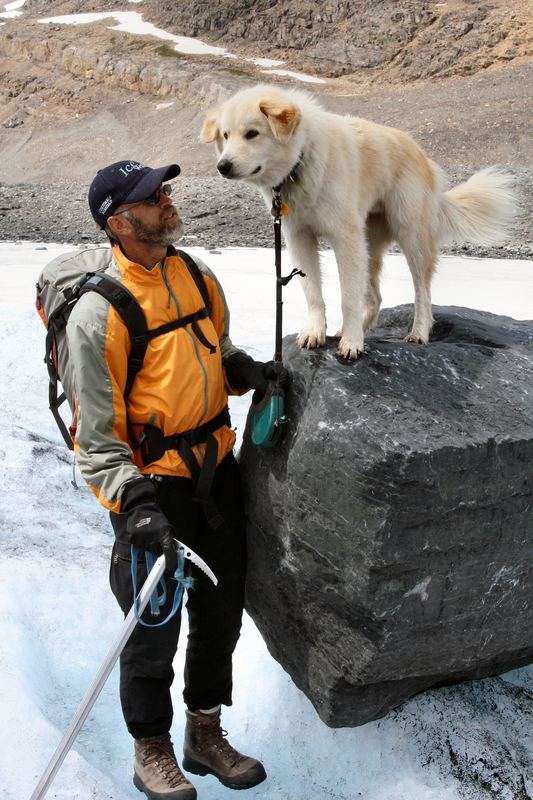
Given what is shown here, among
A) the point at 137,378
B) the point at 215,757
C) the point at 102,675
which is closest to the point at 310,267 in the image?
the point at 137,378

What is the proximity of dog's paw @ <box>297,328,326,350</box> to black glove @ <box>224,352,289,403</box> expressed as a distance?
0.88ft

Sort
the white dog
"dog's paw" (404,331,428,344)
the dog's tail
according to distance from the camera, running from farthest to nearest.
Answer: the dog's tail → "dog's paw" (404,331,428,344) → the white dog

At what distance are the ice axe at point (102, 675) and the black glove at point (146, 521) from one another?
0.16 feet

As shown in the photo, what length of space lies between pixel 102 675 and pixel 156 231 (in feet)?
5.99

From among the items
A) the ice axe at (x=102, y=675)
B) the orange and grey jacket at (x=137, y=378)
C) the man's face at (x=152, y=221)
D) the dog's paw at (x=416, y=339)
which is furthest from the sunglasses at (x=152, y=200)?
the dog's paw at (x=416, y=339)

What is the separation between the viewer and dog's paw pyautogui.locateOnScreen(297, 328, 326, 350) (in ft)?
12.7

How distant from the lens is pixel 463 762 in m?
3.76

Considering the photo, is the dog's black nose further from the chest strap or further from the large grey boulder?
the chest strap

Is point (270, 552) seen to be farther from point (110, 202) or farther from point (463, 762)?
point (110, 202)

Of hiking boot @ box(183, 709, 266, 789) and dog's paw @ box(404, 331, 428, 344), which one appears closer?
hiking boot @ box(183, 709, 266, 789)

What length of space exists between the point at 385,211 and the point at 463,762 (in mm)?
3055

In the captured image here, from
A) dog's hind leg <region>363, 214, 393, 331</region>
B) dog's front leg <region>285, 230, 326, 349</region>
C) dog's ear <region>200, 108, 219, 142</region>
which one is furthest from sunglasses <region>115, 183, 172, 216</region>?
dog's hind leg <region>363, 214, 393, 331</region>


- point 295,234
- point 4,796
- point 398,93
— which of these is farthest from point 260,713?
point 398,93

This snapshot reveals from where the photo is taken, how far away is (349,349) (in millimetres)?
3740
